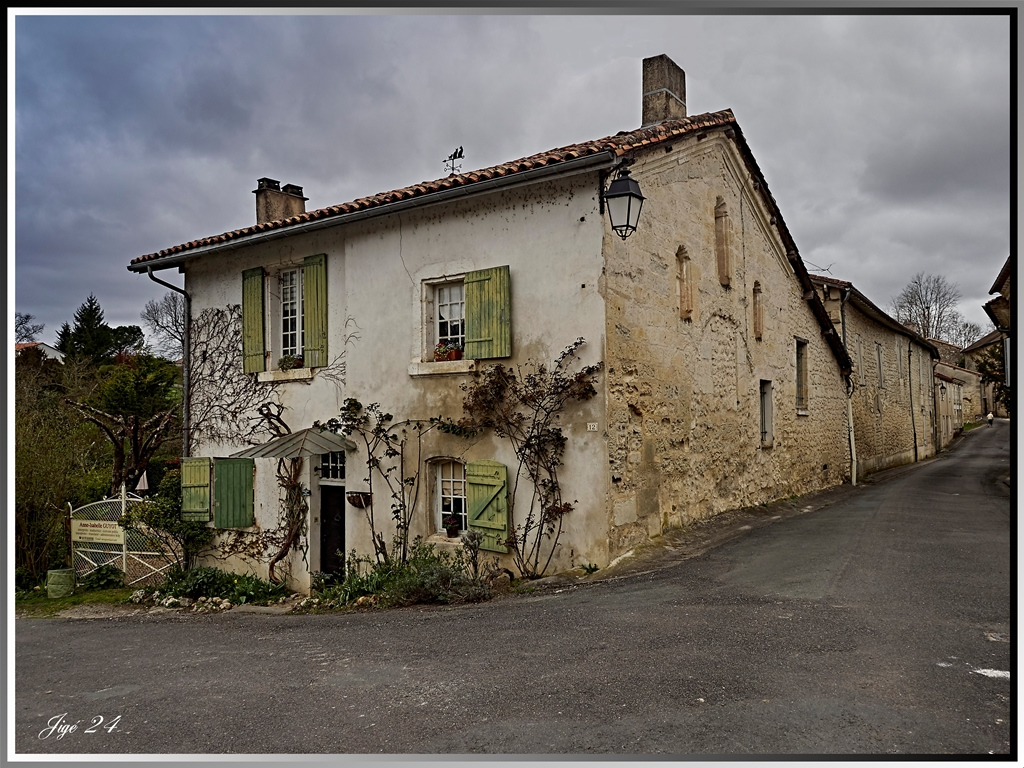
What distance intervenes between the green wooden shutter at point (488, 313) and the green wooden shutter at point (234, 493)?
4.91m

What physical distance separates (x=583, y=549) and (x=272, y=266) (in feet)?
23.3

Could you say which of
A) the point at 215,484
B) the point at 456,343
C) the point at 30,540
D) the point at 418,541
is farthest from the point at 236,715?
the point at 30,540

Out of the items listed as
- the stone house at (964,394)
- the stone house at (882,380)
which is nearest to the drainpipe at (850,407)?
the stone house at (882,380)

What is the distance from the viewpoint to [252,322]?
1195 cm

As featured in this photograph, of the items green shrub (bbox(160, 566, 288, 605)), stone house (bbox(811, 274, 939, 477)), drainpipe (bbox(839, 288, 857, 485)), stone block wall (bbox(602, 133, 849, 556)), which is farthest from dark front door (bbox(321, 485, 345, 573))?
drainpipe (bbox(839, 288, 857, 485))

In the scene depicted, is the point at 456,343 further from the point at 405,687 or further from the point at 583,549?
the point at 405,687

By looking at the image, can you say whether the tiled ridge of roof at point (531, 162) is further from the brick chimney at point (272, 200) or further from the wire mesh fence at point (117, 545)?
the wire mesh fence at point (117, 545)

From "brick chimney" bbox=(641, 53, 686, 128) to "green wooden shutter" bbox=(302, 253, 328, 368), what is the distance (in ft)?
17.5

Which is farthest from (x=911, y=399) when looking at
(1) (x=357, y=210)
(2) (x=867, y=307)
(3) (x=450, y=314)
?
(1) (x=357, y=210)

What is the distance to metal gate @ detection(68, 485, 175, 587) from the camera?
12.3m

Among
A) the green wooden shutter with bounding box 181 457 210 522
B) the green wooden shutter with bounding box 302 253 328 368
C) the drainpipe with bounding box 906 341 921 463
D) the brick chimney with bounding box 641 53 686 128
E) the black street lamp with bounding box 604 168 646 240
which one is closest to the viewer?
the black street lamp with bounding box 604 168 646 240

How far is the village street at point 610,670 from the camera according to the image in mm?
3848

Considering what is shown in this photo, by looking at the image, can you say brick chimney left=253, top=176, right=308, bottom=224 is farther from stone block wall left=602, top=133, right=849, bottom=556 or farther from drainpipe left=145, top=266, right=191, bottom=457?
stone block wall left=602, top=133, right=849, bottom=556

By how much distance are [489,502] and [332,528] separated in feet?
11.8
